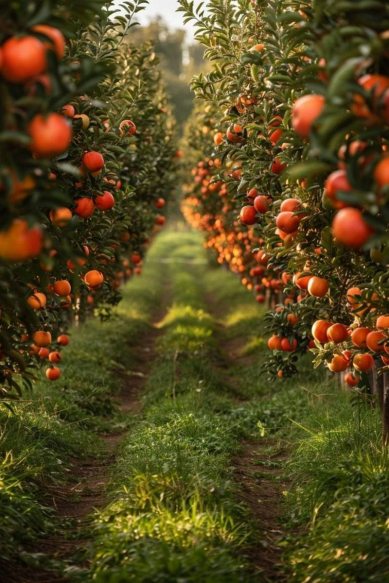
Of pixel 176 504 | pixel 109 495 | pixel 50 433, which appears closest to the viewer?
pixel 176 504

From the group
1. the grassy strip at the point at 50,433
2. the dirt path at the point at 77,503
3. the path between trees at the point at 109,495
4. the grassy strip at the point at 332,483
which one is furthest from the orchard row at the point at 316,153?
the grassy strip at the point at 50,433

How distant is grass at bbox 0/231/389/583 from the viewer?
4.55m

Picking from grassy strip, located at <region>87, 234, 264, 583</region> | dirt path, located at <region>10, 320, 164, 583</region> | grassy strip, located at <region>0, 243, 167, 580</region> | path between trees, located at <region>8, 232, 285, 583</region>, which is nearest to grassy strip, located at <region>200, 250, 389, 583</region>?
path between trees, located at <region>8, 232, 285, 583</region>

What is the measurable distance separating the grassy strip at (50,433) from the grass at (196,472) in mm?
18

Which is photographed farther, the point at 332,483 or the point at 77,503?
the point at 77,503

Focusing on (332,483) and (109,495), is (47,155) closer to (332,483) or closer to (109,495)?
(109,495)

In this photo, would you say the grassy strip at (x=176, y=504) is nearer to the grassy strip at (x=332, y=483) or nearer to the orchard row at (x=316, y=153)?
the grassy strip at (x=332, y=483)

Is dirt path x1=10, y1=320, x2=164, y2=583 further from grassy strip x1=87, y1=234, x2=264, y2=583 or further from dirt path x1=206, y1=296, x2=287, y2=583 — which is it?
dirt path x1=206, y1=296, x2=287, y2=583

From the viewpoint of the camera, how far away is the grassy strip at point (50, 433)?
5.39 m

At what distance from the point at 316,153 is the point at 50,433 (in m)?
5.28

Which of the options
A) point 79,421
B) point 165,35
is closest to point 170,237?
point 165,35

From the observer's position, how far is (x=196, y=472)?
5.77m

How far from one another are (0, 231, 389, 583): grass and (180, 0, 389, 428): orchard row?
81cm

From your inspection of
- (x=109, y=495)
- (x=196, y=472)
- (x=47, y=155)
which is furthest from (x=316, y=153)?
(x=109, y=495)
